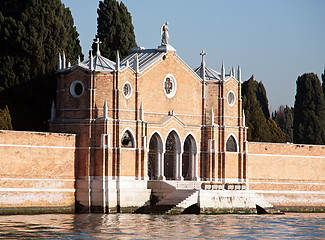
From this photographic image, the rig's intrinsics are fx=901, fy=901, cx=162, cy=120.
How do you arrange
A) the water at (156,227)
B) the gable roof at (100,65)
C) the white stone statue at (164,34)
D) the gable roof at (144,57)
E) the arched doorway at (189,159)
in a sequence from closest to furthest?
the water at (156,227) → the gable roof at (100,65) → the gable roof at (144,57) → the white stone statue at (164,34) → the arched doorway at (189,159)

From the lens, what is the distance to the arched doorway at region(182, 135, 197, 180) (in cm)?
5456

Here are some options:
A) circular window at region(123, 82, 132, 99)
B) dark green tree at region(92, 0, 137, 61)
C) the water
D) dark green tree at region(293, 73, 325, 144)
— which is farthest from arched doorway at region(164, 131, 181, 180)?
dark green tree at region(293, 73, 325, 144)

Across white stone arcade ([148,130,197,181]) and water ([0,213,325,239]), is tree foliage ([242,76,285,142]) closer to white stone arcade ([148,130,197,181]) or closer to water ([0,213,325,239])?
white stone arcade ([148,130,197,181])

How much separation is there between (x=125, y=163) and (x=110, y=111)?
9.90 ft

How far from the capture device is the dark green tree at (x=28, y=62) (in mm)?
53250

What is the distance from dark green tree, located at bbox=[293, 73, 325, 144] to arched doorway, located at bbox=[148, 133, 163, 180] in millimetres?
21061

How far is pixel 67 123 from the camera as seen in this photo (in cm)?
5016

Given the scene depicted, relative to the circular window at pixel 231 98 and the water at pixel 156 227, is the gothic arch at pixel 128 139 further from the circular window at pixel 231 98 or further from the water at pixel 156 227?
the circular window at pixel 231 98

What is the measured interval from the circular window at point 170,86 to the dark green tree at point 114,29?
860 centimetres

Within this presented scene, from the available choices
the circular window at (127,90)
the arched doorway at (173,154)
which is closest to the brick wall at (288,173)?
the arched doorway at (173,154)

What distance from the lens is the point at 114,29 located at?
62.0 m

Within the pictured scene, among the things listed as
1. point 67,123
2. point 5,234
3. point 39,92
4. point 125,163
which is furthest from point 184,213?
point 5,234

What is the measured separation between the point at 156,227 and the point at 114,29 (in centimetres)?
2445

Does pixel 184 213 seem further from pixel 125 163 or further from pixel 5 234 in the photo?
pixel 5 234
